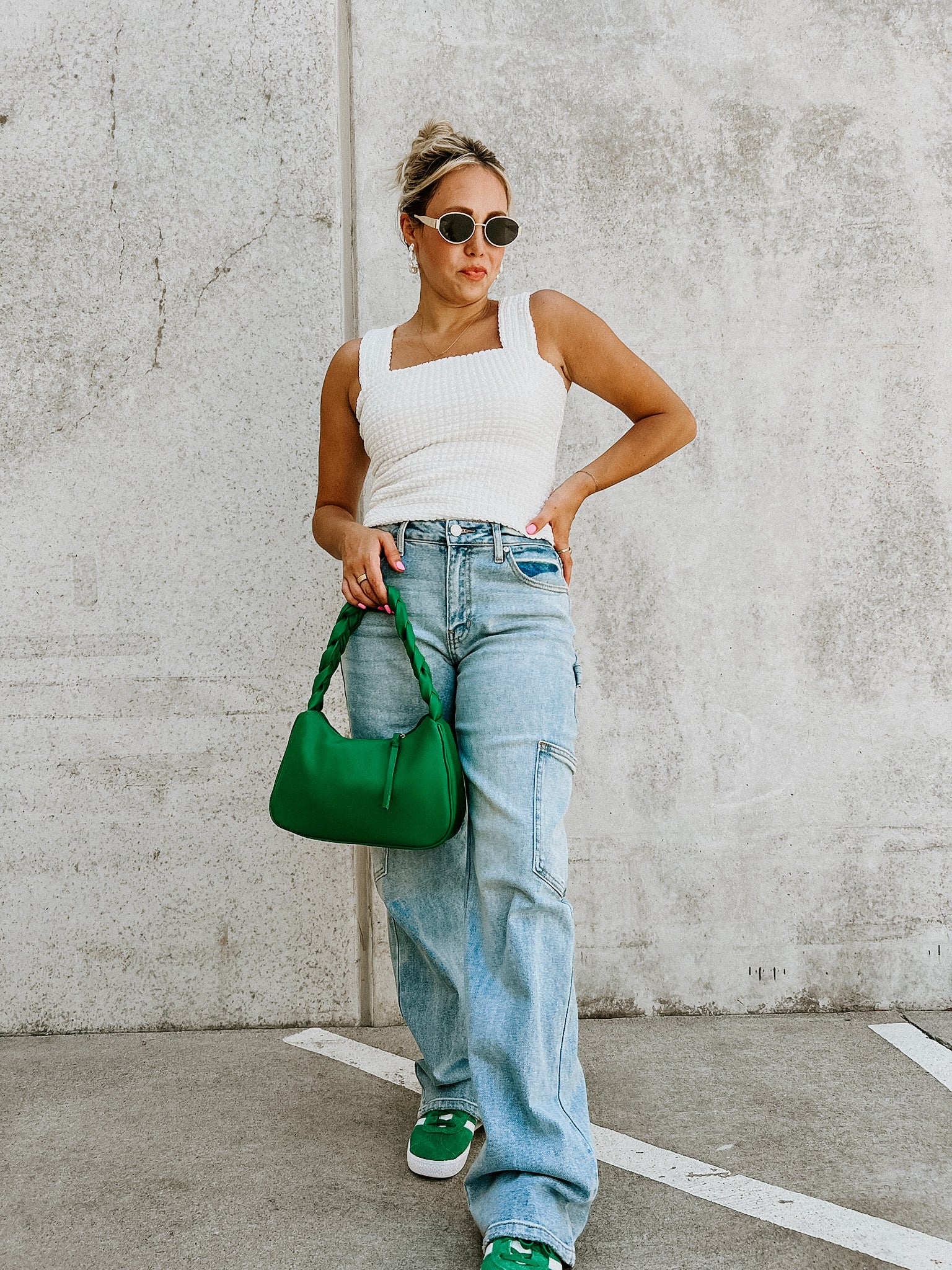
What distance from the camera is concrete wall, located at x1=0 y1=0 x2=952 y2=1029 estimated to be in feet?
9.77

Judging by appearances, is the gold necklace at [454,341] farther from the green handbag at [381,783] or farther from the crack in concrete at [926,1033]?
the crack in concrete at [926,1033]

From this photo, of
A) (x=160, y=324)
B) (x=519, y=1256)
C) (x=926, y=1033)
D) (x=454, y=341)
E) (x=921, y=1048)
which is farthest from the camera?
(x=160, y=324)

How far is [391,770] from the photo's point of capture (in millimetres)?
1829

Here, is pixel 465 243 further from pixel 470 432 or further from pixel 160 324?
pixel 160 324

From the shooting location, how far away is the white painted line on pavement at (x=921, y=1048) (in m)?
2.56

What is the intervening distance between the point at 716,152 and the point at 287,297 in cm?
132

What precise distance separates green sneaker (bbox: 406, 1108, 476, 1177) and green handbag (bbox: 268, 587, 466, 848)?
69 centimetres

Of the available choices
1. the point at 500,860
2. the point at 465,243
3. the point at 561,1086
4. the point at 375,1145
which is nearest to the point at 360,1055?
the point at 375,1145

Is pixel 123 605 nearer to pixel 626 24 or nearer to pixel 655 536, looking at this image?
pixel 655 536

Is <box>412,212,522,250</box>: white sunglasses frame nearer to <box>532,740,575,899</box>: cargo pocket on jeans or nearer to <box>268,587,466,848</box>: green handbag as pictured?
<box>268,587,466,848</box>: green handbag

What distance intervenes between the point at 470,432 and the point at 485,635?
0.39 m

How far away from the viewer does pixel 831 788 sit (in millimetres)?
3039

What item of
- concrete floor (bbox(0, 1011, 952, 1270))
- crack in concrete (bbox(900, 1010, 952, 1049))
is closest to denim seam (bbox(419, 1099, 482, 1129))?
concrete floor (bbox(0, 1011, 952, 1270))

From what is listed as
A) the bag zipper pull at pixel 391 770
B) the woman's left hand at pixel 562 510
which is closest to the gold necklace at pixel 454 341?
the woman's left hand at pixel 562 510
